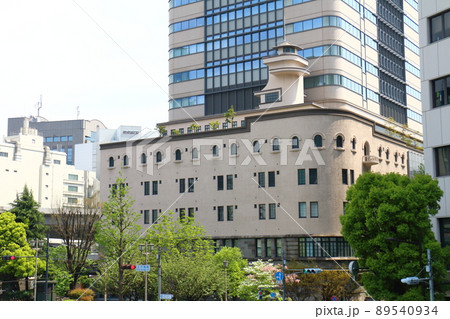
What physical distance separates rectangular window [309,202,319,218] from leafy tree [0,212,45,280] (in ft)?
94.1

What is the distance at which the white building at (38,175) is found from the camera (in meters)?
125

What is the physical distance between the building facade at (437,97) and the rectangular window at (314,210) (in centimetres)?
2423

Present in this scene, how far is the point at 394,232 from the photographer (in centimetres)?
3812

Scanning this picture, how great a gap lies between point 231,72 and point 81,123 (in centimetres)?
11768

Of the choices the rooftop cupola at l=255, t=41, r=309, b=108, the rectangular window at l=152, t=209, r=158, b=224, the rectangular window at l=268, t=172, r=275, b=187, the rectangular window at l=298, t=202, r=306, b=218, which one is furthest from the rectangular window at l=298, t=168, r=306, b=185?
the rectangular window at l=152, t=209, r=158, b=224

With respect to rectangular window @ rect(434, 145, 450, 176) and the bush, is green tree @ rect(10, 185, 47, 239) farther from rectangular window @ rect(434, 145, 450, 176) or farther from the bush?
rectangular window @ rect(434, 145, 450, 176)

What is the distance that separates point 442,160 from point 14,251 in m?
43.9

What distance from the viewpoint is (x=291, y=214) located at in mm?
62875

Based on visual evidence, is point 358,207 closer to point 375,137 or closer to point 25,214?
point 375,137

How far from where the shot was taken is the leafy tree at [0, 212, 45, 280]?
61.4 metres

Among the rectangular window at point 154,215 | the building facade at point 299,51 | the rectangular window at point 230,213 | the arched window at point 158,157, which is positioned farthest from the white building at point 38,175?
the rectangular window at point 230,213

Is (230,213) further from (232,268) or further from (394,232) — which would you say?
(394,232)

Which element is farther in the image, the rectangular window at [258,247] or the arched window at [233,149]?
the arched window at [233,149]

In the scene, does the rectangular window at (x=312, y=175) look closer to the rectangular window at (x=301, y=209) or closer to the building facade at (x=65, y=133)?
the rectangular window at (x=301, y=209)
